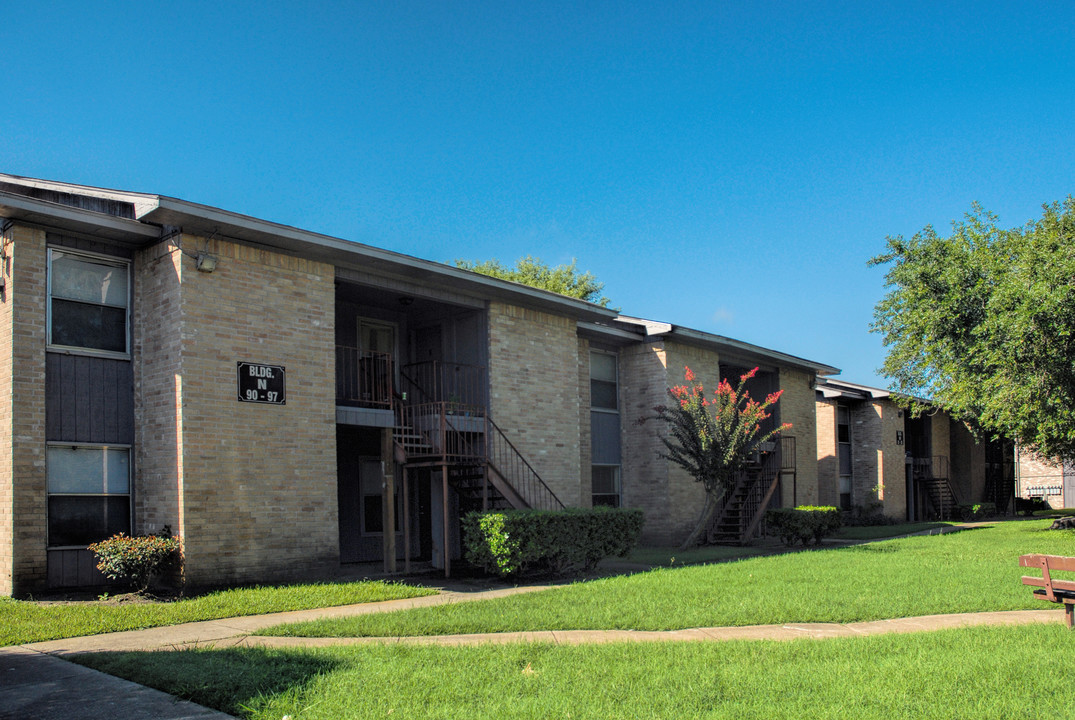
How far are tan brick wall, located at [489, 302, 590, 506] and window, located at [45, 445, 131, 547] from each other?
258 inches

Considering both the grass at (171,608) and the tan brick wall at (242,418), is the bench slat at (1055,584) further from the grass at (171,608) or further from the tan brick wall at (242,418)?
the tan brick wall at (242,418)

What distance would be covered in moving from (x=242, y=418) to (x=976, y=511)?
1198 inches

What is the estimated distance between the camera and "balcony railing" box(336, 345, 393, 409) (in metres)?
16.0

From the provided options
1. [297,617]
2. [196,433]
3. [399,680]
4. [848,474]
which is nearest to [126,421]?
[196,433]

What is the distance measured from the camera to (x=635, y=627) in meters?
8.77

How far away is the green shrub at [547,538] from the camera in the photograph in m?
13.0

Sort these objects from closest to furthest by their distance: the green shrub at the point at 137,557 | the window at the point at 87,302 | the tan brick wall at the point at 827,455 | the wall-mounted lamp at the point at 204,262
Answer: the green shrub at the point at 137,557, the window at the point at 87,302, the wall-mounted lamp at the point at 204,262, the tan brick wall at the point at 827,455

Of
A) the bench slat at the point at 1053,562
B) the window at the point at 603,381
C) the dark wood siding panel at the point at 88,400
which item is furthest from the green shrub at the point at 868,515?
the dark wood siding panel at the point at 88,400

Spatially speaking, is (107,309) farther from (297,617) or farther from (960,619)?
(960,619)

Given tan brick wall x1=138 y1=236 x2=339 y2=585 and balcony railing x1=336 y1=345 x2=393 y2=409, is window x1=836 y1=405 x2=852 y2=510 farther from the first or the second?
tan brick wall x1=138 y1=236 x2=339 y2=585

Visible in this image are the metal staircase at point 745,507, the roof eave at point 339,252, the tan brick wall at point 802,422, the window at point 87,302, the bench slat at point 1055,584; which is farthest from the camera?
the tan brick wall at point 802,422

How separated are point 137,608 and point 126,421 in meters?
3.33

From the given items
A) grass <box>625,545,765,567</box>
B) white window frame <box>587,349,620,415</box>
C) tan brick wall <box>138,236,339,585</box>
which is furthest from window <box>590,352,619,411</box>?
tan brick wall <box>138,236,339,585</box>

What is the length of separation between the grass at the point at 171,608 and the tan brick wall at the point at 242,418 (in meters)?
0.88
